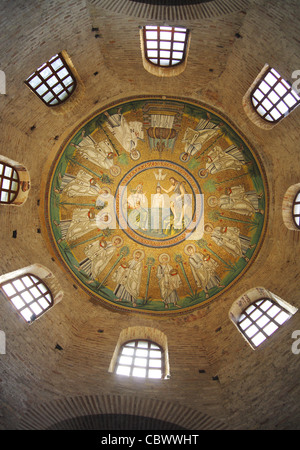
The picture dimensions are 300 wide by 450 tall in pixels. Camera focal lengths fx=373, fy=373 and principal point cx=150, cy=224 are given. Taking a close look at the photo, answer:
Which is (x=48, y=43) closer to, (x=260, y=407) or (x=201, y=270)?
(x=201, y=270)

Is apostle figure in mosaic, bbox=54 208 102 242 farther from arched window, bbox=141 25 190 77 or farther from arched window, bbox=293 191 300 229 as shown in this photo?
arched window, bbox=293 191 300 229

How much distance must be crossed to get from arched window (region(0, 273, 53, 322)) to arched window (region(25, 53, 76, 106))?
4713mm

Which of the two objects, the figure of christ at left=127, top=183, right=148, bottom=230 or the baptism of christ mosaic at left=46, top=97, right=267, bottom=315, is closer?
the baptism of christ mosaic at left=46, top=97, right=267, bottom=315

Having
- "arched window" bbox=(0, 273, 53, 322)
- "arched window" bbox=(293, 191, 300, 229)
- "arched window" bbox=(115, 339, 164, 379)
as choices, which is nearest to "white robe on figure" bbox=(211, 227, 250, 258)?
"arched window" bbox=(293, 191, 300, 229)

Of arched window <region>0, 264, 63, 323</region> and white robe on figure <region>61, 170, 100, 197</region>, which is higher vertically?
white robe on figure <region>61, 170, 100, 197</region>

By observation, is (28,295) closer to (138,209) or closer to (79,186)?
(79,186)

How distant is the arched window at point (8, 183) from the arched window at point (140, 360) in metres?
5.12

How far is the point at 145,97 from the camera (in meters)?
11.1

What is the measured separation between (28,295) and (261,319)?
613 cm

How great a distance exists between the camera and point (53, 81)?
31.1 feet

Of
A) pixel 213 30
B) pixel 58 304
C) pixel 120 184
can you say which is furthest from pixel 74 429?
pixel 213 30

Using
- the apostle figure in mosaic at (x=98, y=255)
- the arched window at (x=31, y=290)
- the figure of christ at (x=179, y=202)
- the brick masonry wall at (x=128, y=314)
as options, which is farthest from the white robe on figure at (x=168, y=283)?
the arched window at (x=31, y=290)

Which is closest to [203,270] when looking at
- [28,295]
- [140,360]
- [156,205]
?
[156,205]

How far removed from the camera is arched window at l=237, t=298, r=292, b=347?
9.32 meters
